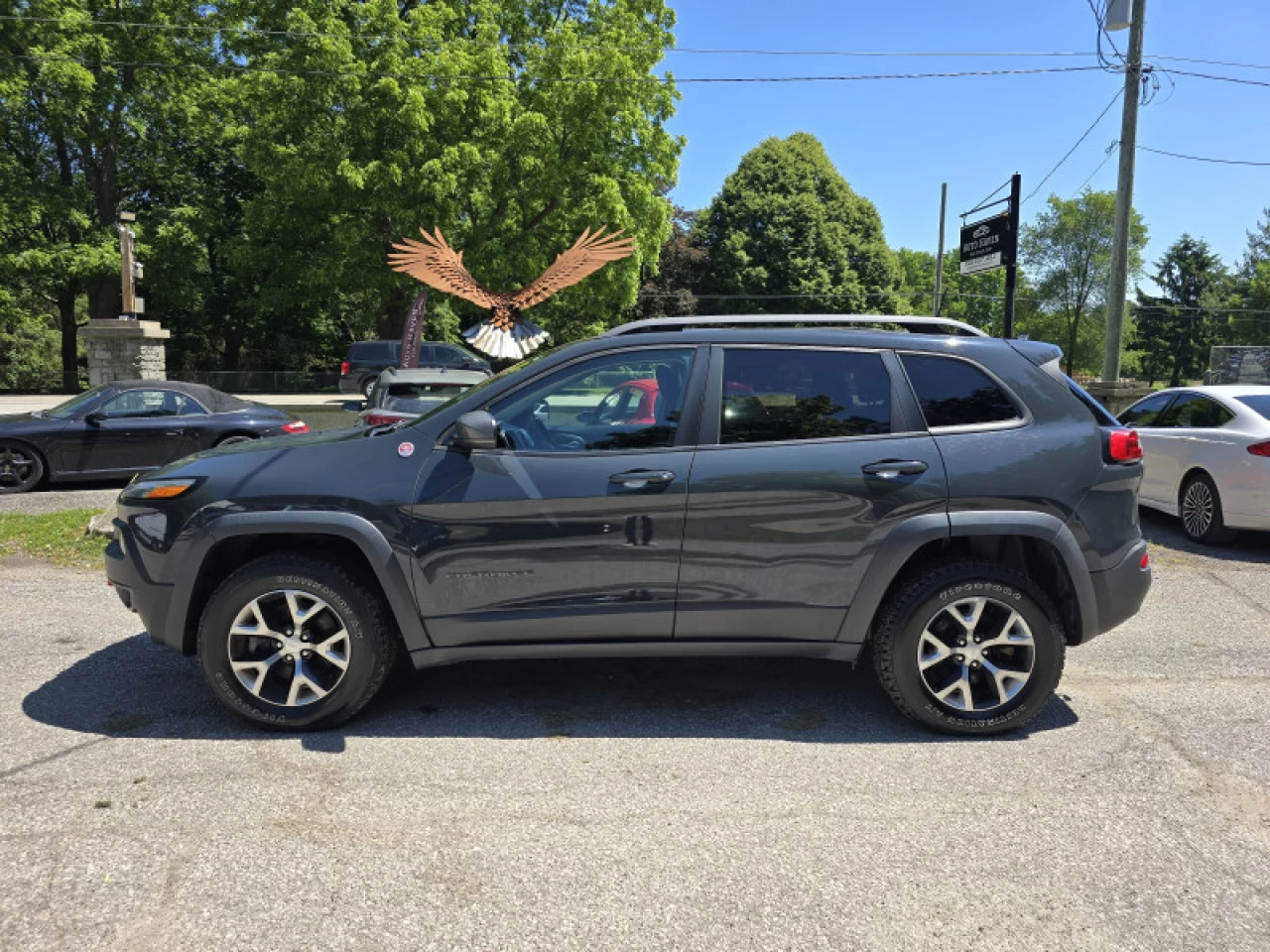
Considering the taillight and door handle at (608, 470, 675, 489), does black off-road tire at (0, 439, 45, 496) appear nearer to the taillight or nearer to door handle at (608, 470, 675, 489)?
door handle at (608, 470, 675, 489)

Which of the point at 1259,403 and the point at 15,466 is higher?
the point at 1259,403

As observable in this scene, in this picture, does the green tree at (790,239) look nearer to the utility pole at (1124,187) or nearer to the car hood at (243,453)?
the utility pole at (1124,187)

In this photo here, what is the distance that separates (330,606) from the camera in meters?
3.70

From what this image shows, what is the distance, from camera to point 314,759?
3.58 metres

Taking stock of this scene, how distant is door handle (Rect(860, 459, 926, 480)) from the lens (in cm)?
370

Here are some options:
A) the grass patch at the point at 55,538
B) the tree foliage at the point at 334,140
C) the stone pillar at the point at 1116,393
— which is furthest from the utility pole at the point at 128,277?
the stone pillar at the point at 1116,393

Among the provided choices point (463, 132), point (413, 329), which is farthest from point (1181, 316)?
point (413, 329)

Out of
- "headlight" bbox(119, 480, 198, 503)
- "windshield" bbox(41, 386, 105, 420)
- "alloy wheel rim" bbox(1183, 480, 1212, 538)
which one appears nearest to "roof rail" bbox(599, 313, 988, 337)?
"headlight" bbox(119, 480, 198, 503)

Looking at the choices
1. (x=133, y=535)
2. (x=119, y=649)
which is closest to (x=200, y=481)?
(x=133, y=535)

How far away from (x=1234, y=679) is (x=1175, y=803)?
1772 millimetres

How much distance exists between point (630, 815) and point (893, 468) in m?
1.76

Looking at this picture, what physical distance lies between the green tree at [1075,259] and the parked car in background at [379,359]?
5104cm

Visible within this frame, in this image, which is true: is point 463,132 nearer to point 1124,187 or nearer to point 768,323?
point 1124,187

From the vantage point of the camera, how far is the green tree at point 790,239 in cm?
4453
